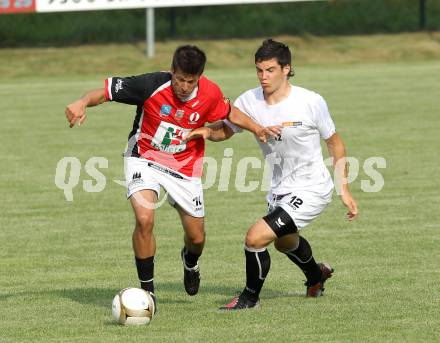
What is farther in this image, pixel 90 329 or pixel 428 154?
pixel 428 154

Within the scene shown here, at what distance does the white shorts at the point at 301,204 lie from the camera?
30.6ft

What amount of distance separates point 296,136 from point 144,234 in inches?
56.9

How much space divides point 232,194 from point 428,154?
397 cm

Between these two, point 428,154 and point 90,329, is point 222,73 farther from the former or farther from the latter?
point 90,329

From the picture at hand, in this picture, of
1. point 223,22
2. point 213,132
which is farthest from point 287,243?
point 223,22

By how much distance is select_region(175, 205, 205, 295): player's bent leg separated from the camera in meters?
9.73

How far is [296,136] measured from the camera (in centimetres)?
943

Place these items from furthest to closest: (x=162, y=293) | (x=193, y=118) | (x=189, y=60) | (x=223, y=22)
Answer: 1. (x=223, y=22)
2. (x=162, y=293)
3. (x=193, y=118)
4. (x=189, y=60)

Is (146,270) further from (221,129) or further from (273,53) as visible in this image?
(273,53)

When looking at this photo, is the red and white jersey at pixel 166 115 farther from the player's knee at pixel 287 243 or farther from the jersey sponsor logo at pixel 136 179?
the player's knee at pixel 287 243

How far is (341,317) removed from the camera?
8.91 metres

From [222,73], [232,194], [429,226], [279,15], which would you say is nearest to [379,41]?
[279,15]

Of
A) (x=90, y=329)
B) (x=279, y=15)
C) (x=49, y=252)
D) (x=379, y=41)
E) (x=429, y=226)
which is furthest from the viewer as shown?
(x=279, y=15)

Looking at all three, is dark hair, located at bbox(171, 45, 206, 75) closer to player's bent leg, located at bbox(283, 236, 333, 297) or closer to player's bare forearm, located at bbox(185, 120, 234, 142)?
player's bare forearm, located at bbox(185, 120, 234, 142)
